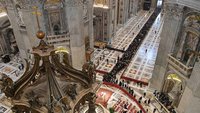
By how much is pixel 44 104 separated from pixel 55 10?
46.7 feet

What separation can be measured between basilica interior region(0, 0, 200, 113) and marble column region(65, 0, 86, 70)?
0.30ft

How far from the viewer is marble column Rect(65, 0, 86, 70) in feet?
59.3

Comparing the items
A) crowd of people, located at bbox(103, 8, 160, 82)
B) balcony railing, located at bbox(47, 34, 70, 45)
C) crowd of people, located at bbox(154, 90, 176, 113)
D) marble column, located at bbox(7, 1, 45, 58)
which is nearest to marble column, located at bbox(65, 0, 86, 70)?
balcony railing, located at bbox(47, 34, 70, 45)

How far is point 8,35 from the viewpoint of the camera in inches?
1009

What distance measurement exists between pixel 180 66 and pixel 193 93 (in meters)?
2.45

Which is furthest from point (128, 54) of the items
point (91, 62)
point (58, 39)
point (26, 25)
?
point (91, 62)

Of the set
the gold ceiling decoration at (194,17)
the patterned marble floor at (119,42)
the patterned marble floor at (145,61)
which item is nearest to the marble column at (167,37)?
the gold ceiling decoration at (194,17)

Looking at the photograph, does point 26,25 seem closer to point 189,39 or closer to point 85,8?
point 85,8

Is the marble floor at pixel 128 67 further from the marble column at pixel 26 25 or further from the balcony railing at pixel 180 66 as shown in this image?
the balcony railing at pixel 180 66

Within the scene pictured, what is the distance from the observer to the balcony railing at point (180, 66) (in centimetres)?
1459

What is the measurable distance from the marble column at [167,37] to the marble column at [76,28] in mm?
7909

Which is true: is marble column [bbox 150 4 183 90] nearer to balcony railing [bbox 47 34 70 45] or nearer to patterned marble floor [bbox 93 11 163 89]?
patterned marble floor [bbox 93 11 163 89]

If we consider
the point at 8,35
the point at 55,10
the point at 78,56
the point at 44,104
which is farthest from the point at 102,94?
the point at 8,35

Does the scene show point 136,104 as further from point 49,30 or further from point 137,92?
point 49,30
